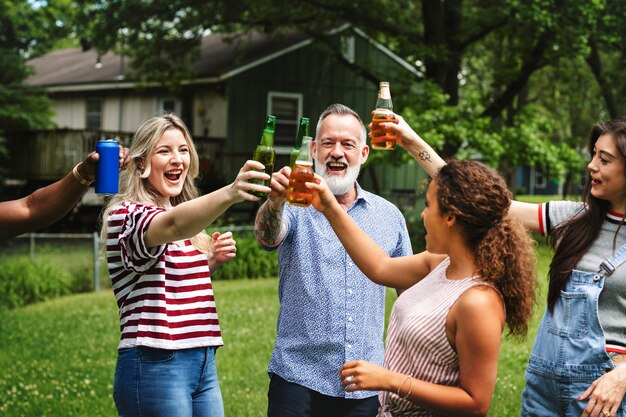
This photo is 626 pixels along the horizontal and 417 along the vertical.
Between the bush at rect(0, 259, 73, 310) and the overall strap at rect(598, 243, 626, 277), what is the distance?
1364cm

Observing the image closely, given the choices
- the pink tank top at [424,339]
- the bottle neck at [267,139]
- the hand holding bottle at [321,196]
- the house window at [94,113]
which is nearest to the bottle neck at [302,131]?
the bottle neck at [267,139]

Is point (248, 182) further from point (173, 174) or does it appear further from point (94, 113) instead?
point (94, 113)

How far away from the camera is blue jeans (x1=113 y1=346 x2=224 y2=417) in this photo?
3650 millimetres

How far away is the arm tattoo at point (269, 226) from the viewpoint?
152 inches

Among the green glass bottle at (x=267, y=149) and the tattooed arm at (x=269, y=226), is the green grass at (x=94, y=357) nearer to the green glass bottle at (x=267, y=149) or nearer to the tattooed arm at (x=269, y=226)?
the tattooed arm at (x=269, y=226)

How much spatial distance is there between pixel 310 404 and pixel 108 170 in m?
1.49

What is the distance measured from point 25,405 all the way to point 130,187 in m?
5.13

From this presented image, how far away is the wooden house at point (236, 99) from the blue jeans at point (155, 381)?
18.7 meters

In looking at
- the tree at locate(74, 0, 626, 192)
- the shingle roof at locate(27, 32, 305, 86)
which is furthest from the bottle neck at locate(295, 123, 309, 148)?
Answer: the shingle roof at locate(27, 32, 305, 86)

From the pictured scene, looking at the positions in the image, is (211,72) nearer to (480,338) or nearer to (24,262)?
(24,262)

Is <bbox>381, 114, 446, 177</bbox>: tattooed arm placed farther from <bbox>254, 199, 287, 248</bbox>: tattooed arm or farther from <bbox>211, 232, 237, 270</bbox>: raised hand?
<bbox>211, 232, 237, 270</bbox>: raised hand

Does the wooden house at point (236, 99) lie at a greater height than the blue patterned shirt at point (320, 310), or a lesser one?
greater

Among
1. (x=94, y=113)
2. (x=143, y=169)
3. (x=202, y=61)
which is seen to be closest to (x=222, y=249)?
(x=143, y=169)

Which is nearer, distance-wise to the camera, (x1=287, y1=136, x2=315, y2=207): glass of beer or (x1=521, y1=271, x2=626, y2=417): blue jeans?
(x1=287, y1=136, x2=315, y2=207): glass of beer
